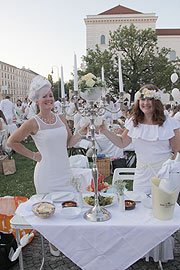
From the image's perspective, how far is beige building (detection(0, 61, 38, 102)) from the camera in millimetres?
94375

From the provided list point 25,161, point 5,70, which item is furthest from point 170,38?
point 5,70

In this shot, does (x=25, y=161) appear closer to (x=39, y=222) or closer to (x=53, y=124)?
(x=53, y=124)

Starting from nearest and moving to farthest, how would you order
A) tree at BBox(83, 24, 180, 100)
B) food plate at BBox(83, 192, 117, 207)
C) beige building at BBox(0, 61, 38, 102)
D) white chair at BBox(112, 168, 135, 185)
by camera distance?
food plate at BBox(83, 192, 117, 207)
white chair at BBox(112, 168, 135, 185)
tree at BBox(83, 24, 180, 100)
beige building at BBox(0, 61, 38, 102)

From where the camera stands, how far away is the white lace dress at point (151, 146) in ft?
8.50

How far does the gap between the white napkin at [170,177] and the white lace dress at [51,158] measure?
4.16 feet

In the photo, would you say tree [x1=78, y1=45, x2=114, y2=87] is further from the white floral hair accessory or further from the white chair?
the white floral hair accessory

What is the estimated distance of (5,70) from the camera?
96.1m

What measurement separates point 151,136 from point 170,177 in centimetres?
93

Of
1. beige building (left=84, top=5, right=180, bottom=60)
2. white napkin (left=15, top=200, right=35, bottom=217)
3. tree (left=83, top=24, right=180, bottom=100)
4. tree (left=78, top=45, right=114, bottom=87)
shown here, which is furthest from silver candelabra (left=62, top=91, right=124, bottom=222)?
beige building (left=84, top=5, right=180, bottom=60)

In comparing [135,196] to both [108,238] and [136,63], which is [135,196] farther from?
[136,63]

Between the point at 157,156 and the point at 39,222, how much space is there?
55.9 inches

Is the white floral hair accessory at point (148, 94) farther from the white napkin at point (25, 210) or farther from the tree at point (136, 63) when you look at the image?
the tree at point (136, 63)

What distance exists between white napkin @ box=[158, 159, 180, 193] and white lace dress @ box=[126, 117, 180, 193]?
2.82ft

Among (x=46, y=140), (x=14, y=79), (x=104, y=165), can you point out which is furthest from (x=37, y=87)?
(x=14, y=79)
